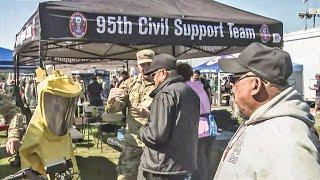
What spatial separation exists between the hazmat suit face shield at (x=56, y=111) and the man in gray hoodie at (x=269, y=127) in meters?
1.53

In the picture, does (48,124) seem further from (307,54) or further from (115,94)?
(307,54)

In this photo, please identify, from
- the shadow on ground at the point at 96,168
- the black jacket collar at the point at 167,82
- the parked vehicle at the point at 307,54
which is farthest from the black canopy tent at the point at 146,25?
→ the parked vehicle at the point at 307,54

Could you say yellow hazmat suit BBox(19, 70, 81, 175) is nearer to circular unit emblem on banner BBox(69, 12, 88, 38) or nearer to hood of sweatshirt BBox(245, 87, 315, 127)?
hood of sweatshirt BBox(245, 87, 315, 127)

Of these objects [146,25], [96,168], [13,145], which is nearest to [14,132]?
[13,145]

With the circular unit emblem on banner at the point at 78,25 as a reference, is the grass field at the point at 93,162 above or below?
below

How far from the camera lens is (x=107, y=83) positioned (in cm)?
2952

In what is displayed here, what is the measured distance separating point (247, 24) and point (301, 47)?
1676cm

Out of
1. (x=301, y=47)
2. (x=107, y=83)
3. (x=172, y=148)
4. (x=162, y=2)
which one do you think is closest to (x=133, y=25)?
(x=162, y=2)

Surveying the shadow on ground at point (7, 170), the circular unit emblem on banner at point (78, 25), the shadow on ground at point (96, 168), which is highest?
the circular unit emblem on banner at point (78, 25)

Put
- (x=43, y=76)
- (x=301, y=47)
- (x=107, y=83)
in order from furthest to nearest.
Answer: (x=107, y=83) < (x=301, y=47) < (x=43, y=76)

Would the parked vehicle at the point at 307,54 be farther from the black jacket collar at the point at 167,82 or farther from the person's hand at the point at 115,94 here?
the black jacket collar at the point at 167,82

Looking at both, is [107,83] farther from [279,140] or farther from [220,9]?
[279,140]

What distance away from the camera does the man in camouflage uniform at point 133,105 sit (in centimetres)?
436

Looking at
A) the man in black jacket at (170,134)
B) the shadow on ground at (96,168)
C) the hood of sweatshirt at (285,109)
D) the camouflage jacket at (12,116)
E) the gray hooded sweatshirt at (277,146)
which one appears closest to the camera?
the gray hooded sweatshirt at (277,146)
